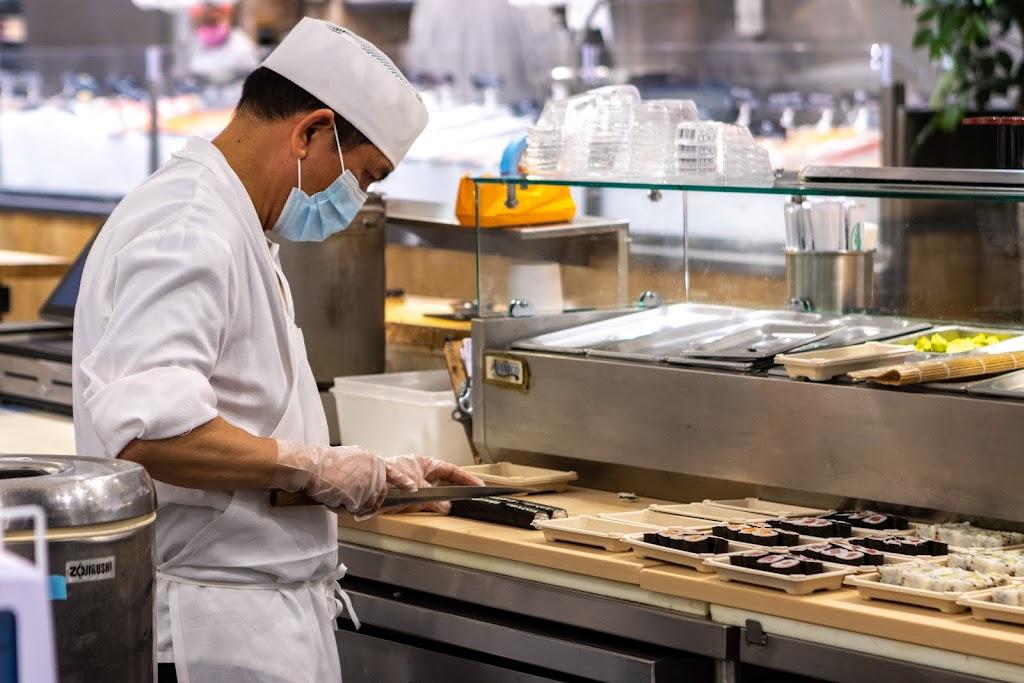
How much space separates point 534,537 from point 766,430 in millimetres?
469

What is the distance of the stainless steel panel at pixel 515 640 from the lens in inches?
92.7

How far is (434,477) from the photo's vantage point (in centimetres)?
277

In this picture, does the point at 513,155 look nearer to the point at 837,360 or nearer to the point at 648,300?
the point at 648,300

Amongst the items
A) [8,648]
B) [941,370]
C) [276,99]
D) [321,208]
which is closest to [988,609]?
[941,370]

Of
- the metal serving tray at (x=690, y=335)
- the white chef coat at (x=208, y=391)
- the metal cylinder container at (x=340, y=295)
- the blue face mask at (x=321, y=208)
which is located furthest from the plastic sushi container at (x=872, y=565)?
the metal cylinder container at (x=340, y=295)

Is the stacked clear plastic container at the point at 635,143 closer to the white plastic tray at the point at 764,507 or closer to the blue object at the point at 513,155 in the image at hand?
the blue object at the point at 513,155

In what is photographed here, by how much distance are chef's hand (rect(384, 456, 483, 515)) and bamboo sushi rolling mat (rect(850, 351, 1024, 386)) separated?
2.49 feet

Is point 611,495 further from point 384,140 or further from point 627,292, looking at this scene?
point 384,140

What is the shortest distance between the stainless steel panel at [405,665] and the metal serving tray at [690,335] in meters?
0.69

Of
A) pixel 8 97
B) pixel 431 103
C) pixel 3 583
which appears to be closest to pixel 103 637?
pixel 3 583

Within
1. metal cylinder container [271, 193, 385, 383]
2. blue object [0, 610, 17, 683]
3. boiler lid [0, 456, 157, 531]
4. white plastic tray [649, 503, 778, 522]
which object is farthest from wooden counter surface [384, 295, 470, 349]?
blue object [0, 610, 17, 683]

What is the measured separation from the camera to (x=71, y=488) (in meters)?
1.59

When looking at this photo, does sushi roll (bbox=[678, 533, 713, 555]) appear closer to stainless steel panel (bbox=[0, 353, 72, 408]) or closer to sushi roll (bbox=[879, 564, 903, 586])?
sushi roll (bbox=[879, 564, 903, 586])

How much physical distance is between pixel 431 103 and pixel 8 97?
9.53 feet
